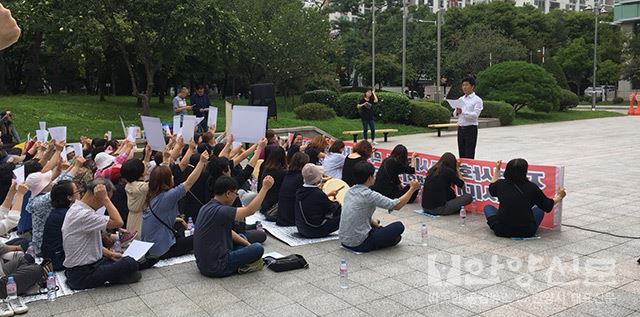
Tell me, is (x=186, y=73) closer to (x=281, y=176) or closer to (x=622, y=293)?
(x=281, y=176)

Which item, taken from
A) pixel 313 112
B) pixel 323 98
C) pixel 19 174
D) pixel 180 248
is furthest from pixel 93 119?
pixel 180 248

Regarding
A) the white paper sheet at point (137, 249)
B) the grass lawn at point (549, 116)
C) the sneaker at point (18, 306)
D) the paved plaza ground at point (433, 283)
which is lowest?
the paved plaza ground at point (433, 283)

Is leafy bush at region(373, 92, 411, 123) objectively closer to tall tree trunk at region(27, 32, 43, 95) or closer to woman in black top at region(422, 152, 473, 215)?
woman in black top at region(422, 152, 473, 215)

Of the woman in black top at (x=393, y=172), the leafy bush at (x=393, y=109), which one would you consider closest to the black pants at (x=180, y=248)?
the woman in black top at (x=393, y=172)

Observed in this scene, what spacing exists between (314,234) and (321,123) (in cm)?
1527

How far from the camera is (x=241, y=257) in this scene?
5.80 meters

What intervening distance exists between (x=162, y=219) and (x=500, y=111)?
875 inches

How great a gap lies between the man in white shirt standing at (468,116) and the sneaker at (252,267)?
224 inches

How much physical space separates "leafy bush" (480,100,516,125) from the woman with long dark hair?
2168 centimetres

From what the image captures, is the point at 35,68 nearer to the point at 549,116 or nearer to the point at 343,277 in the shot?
the point at 549,116

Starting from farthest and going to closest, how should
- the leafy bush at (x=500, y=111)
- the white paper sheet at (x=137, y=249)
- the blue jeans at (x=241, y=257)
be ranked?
1. the leafy bush at (x=500, y=111)
2. the white paper sheet at (x=137, y=249)
3. the blue jeans at (x=241, y=257)

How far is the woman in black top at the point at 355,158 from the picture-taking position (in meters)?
8.38

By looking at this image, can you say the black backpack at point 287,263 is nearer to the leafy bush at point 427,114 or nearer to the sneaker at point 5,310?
the sneaker at point 5,310

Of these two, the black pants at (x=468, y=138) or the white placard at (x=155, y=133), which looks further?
the black pants at (x=468, y=138)
